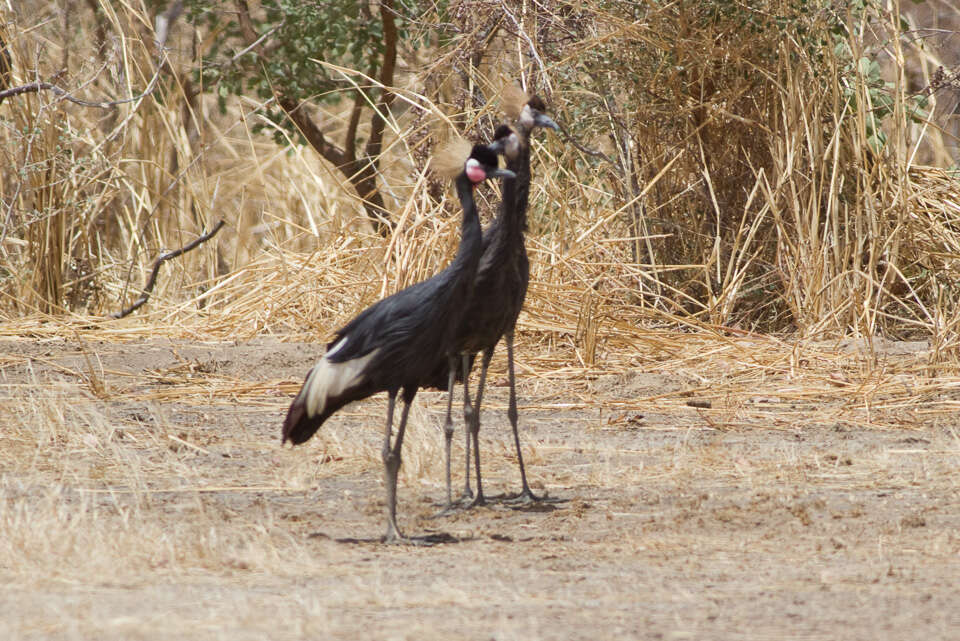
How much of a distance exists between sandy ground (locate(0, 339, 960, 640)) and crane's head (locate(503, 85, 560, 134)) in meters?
1.36

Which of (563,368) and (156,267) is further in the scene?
(156,267)

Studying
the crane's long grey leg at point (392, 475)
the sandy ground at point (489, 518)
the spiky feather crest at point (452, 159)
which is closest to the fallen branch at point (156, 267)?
the sandy ground at point (489, 518)

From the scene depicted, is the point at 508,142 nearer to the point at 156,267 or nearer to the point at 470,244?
the point at 470,244

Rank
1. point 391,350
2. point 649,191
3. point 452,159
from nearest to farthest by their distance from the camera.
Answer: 1. point 391,350
2. point 452,159
3. point 649,191

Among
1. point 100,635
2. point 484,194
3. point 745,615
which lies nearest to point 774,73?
point 484,194

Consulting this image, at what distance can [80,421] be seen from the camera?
5.86 m

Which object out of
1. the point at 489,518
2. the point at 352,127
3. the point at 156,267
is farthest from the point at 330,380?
the point at 352,127

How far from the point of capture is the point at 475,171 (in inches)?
174

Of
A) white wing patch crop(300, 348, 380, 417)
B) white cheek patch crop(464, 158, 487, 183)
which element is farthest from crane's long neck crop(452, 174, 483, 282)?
white wing patch crop(300, 348, 380, 417)

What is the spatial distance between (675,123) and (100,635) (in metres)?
5.91

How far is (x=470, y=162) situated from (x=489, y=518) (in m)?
1.24

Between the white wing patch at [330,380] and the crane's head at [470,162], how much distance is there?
790 mm

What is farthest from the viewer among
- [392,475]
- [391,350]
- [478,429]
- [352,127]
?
[352,127]

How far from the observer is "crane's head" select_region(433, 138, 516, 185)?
14.5 ft
